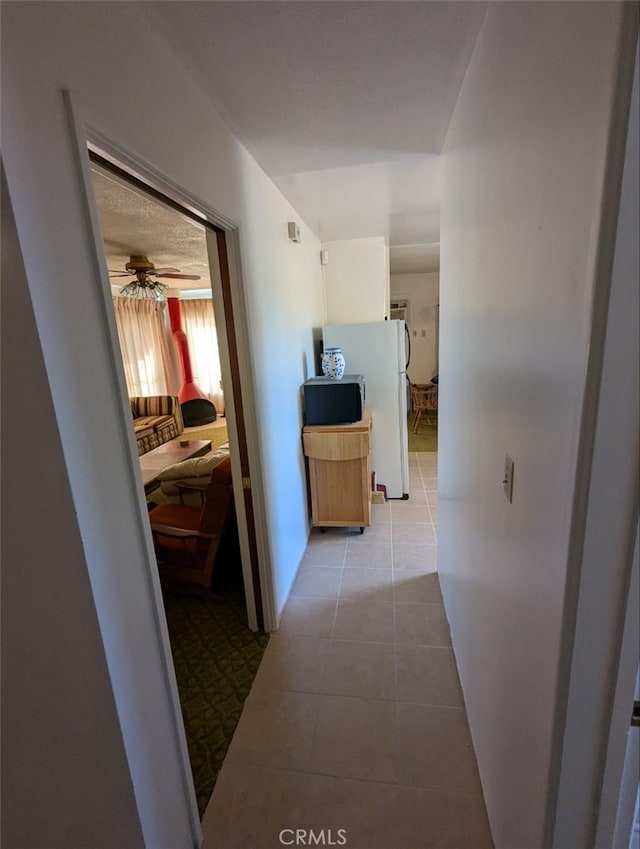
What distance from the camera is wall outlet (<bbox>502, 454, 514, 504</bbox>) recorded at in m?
0.98

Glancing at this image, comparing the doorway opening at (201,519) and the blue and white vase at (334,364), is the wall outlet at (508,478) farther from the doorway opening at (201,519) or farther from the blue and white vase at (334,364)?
the blue and white vase at (334,364)

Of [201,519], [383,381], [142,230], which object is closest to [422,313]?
[383,381]

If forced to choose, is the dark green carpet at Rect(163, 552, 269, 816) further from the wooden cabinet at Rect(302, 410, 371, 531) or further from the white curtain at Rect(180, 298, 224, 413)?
the white curtain at Rect(180, 298, 224, 413)

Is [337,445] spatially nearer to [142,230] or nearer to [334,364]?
[334,364]

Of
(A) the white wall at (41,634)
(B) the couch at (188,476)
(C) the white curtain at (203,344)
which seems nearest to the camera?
(A) the white wall at (41,634)

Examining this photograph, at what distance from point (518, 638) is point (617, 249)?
877mm

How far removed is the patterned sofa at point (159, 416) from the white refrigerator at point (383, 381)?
3622 mm

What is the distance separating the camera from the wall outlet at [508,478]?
38.6 inches

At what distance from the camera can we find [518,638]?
3.15 feet

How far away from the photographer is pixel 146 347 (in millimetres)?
6918

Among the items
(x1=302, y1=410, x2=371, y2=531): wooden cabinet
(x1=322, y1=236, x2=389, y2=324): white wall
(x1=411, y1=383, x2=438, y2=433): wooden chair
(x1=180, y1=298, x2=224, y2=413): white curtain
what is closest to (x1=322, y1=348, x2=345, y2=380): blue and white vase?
(x1=302, y1=410, x2=371, y2=531): wooden cabinet

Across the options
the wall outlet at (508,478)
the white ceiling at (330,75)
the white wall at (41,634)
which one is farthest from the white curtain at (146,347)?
the wall outlet at (508,478)
